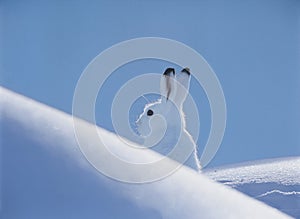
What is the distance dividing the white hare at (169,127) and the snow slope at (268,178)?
0.59ft

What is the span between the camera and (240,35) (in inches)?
145

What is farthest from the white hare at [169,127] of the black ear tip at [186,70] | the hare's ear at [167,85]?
the black ear tip at [186,70]

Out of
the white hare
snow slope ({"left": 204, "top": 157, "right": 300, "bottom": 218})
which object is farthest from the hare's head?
snow slope ({"left": 204, "top": 157, "right": 300, "bottom": 218})

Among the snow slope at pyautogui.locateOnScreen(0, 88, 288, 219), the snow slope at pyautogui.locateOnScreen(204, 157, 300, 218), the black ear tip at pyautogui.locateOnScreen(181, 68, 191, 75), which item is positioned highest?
the black ear tip at pyautogui.locateOnScreen(181, 68, 191, 75)

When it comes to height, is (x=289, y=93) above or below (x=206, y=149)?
above

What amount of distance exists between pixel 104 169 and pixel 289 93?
129cm

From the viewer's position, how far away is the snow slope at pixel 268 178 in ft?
11.9

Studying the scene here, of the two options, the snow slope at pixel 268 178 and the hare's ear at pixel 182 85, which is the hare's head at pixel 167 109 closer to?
the hare's ear at pixel 182 85

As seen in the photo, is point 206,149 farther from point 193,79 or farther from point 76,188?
point 76,188

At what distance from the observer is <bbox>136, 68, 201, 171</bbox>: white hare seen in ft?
11.9

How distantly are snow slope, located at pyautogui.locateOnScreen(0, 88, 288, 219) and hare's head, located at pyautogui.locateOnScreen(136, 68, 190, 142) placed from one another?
0.57 ft

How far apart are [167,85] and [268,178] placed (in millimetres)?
878

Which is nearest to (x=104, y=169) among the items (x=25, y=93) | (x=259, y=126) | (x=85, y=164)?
(x=85, y=164)

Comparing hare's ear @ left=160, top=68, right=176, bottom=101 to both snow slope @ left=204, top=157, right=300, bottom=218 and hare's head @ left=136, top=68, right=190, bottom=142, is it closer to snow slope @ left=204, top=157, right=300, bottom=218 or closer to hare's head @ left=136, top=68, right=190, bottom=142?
hare's head @ left=136, top=68, right=190, bottom=142
